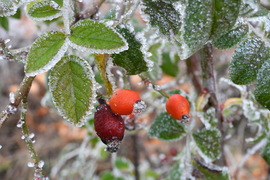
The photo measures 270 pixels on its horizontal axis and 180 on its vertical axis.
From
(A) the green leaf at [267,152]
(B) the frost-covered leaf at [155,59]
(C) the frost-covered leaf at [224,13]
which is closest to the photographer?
(C) the frost-covered leaf at [224,13]

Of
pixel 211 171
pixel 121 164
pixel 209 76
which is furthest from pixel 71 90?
pixel 121 164

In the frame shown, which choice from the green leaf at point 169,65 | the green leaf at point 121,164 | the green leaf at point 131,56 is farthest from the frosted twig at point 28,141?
the green leaf at point 121,164

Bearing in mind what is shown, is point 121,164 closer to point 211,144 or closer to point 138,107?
point 211,144

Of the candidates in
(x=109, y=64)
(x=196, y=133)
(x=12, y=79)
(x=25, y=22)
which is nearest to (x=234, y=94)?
(x=196, y=133)

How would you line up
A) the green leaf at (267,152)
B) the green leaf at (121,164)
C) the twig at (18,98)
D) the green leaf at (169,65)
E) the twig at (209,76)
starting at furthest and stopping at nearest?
the green leaf at (121,164) < the green leaf at (169,65) < the green leaf at (267,152) < the twig at (209,76) < the twig at (18,98)

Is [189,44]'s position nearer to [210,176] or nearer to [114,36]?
[114,36]

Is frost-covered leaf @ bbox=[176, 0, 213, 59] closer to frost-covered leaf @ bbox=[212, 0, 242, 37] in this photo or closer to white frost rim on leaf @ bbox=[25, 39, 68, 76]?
frost-covered leaf @ bbox=[212, 0, 242, 37]

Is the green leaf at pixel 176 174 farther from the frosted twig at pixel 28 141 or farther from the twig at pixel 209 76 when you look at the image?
the frosted twig at pixel 28 141
